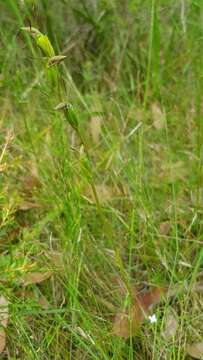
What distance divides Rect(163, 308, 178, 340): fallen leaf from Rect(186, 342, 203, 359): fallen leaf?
0.14 ft

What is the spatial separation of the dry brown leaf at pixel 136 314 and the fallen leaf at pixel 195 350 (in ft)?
0.38

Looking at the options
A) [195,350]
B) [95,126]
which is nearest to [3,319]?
[195,350]

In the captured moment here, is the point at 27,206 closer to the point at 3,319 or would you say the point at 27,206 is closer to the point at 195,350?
the point at 3,319

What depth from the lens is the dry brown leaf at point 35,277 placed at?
1.44 meters

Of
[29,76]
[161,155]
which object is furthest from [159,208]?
Result: [29,76]

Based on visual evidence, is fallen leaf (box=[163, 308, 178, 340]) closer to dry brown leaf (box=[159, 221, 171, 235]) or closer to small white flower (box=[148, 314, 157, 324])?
small white flower (box=[148, 314, 157, 324])

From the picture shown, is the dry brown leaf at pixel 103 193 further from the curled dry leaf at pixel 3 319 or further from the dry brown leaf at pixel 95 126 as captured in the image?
the curled dry leaf at pixel 3 319

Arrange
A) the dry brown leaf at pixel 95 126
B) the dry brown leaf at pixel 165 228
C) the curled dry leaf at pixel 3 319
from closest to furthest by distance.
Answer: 1. the curled dry leaf at pixel 3 319
2. the dry brown leaf at pixel 165 228
3. the dry brown leaf at pixel 95 126

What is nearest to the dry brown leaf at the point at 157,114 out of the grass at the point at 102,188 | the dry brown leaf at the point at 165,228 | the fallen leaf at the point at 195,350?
the grass at the point at 102,188

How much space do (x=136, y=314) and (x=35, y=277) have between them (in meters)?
0.24

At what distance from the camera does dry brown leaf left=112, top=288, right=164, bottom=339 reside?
134cm

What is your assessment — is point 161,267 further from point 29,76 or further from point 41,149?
point 29,76

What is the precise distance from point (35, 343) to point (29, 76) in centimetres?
108

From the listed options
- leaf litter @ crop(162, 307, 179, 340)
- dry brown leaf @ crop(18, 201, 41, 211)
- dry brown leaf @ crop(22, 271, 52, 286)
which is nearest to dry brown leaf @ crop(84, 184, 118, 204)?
dry brown leaf @ crop(18, 201, 41, 211)
